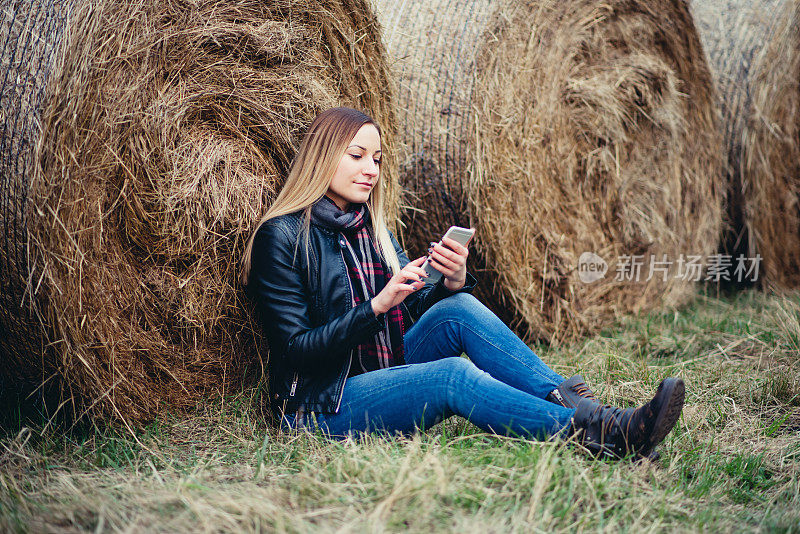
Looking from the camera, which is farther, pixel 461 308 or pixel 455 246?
pixel 461 308

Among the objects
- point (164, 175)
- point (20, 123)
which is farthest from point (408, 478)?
point (20, 123)

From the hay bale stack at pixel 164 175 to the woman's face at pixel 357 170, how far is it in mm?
300

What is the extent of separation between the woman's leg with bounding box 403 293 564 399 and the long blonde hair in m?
0.58

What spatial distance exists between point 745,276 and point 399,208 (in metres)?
2.32

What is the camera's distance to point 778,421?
8.07 ft

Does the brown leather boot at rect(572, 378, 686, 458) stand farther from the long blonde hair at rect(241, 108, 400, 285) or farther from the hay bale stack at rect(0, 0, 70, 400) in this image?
the hay bale stack at rect(0, 0, 70, 400)

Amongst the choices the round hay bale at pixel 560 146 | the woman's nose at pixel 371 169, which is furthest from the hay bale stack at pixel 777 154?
the woman's nose at pixel 371 169

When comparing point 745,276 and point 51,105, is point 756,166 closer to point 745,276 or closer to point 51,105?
point 745,276

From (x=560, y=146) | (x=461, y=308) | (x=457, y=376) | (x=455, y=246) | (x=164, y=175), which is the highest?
(x=560, y=146)

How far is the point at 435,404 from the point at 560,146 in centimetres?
173

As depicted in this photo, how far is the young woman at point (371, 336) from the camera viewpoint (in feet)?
6.79

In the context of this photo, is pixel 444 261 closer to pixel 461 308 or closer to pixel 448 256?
pixel 448 256

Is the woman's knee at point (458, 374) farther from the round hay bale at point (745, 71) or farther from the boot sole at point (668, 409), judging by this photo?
the round hay bale at point (745, 71)

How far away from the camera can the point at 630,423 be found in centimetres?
203
